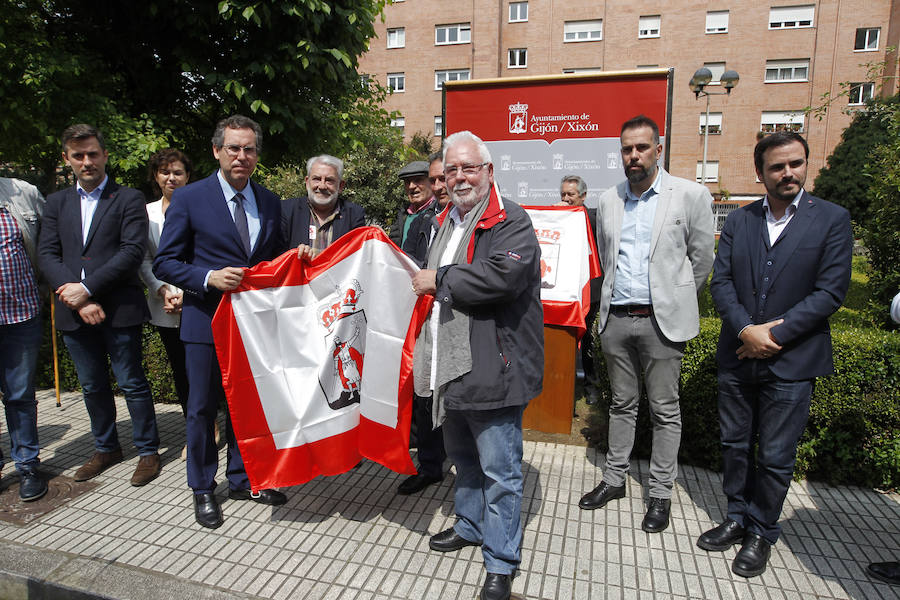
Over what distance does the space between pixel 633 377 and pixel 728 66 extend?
3428cm

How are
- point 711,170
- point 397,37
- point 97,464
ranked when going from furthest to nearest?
point 397,37, point 711,170, point 97,464

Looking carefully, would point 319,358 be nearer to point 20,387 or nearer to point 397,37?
point 20,387

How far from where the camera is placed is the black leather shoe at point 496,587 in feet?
8.68

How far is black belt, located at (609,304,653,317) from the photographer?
10.9ft

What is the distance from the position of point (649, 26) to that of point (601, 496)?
114 feet

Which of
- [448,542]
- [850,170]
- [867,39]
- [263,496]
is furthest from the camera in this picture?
[867,39]

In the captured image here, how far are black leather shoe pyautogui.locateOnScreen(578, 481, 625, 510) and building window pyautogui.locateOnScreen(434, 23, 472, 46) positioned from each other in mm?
35269

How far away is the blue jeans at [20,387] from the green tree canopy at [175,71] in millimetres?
2327

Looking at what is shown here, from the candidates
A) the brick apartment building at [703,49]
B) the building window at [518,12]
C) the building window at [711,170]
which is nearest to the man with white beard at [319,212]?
the brick apartment building at [703,49]

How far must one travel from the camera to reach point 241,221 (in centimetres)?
344

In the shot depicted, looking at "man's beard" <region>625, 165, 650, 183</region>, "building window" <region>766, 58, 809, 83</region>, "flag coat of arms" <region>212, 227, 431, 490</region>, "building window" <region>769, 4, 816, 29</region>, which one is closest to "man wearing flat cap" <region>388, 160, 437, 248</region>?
"flag coat of arms" <region>212, 227, 431, 490</region>

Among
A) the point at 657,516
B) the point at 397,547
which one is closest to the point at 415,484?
the point at 397,547

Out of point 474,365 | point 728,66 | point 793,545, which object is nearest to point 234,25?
point 474,365

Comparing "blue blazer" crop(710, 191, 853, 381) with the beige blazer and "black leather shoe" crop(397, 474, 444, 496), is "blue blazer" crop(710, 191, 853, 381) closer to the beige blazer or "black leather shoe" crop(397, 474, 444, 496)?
the beige blazer
